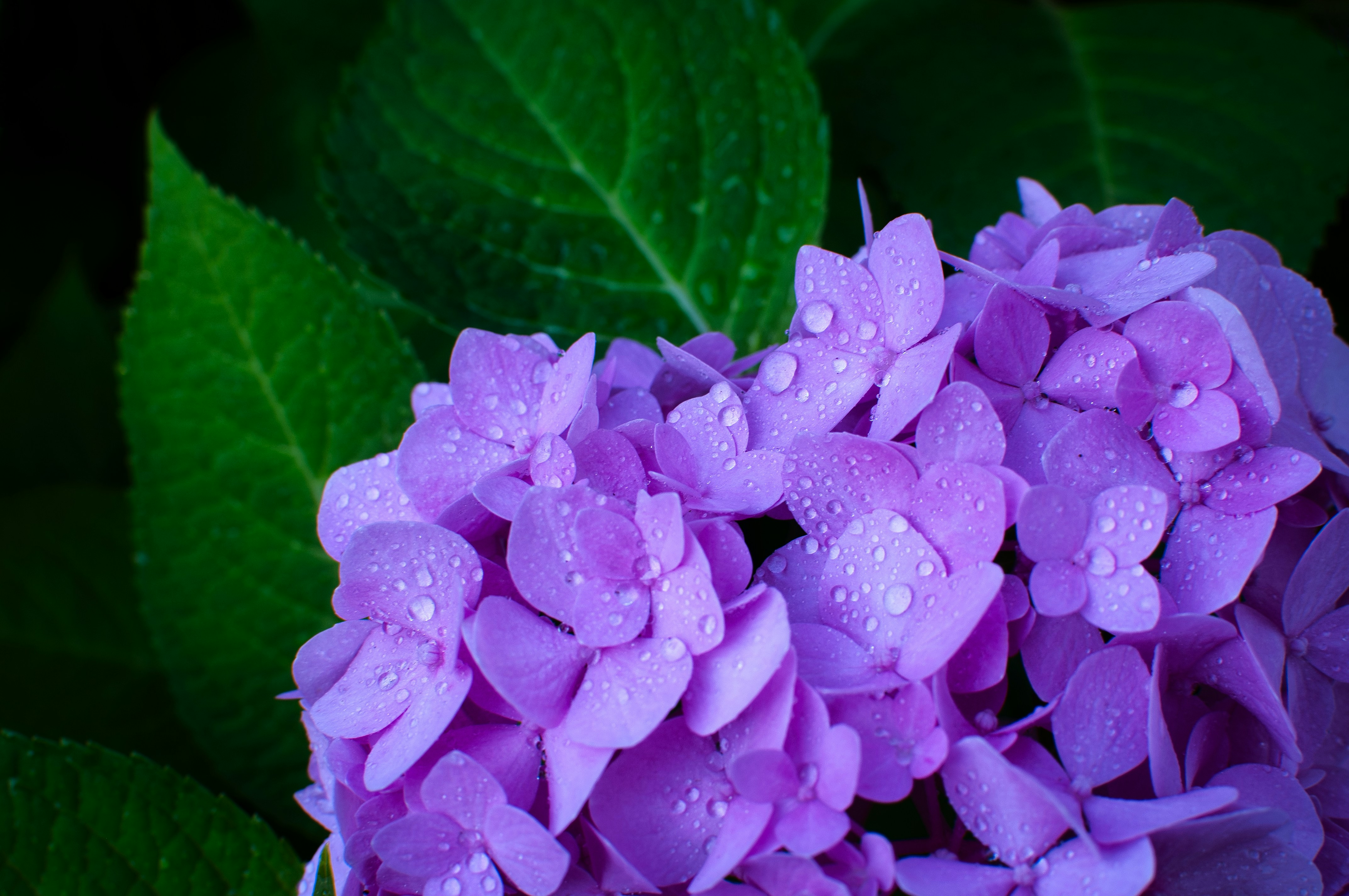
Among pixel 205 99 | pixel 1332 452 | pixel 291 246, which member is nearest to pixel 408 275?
pixel 291 246

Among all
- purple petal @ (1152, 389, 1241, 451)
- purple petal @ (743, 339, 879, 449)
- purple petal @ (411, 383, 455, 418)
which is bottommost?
purple petal @ (411, 383, 455, 418)

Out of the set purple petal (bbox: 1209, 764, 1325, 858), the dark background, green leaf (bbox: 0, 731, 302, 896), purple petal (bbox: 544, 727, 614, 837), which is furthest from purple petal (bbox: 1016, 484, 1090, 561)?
the dark background

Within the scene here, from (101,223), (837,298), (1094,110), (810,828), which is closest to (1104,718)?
(810,828)

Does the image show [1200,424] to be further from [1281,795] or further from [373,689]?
[373,689]

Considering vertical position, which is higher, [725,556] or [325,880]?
[725,556]

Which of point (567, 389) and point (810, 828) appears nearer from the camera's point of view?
point (810, 828)

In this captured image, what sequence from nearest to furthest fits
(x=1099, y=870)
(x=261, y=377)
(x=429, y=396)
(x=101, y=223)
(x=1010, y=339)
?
(x=1099, y=870), (x=1010, y=339), (x=429, y=396), (x=261, y=377), (x=101, y=223)

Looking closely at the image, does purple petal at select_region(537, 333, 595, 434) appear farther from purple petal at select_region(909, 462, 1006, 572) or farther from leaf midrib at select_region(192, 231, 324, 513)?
leaf midrib at select_region(192, 231, 324, 513)

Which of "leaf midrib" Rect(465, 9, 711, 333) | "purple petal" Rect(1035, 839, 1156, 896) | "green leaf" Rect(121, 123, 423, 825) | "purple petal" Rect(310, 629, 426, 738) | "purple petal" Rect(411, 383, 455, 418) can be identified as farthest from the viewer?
"leaf midrib" Rect(465, 9, 711, 333)

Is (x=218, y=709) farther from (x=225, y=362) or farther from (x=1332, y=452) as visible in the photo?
(x=1332, y=452)
